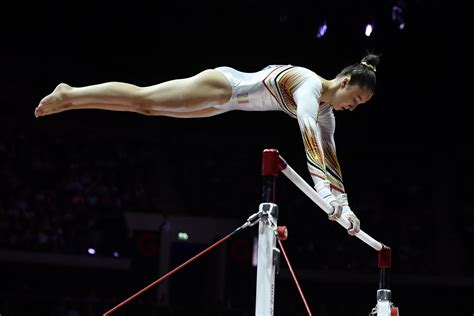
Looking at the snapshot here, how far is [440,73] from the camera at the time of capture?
41.8 ft

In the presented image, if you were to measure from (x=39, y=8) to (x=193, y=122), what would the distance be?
3528 mm

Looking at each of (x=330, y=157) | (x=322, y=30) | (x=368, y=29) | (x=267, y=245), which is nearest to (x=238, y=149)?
(x=322, y=30)

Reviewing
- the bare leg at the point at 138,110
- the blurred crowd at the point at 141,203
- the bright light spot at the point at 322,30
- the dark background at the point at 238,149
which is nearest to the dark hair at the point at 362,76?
the bare leg at the point at 138,110

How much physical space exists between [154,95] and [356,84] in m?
1.26

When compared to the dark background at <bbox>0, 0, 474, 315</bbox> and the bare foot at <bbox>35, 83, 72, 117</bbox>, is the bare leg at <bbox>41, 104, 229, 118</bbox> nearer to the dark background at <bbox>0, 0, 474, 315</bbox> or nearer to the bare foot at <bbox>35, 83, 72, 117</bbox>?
the bare foot at <bbox>35, 83, 72, 117</bbox>

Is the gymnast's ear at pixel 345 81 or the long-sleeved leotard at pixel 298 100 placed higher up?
the gymnast's ear at pixel 345 81

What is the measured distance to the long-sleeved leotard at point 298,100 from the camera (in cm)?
402

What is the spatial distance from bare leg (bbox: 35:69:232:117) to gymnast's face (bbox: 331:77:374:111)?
2.29ft

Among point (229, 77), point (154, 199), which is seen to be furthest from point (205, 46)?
point (229, 77)

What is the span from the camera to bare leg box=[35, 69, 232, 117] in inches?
171

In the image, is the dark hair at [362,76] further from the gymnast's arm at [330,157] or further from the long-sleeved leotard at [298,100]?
the gymnast's arm at [330,157]

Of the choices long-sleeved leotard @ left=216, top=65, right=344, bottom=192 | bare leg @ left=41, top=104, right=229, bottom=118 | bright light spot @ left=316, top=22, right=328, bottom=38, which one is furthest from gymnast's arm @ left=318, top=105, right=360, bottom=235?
bright light spot @ left=316, top=22, right=328, bottom=38

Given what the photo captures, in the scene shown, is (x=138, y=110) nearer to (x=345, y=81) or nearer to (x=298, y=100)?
(x=298, y=100)

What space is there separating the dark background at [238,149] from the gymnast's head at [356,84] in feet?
20.9
